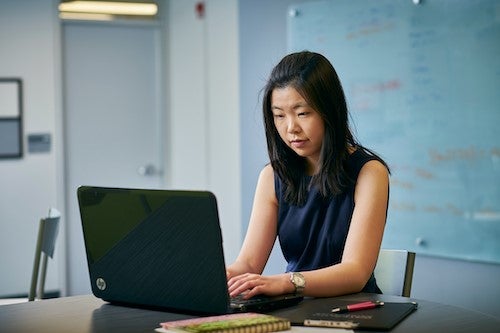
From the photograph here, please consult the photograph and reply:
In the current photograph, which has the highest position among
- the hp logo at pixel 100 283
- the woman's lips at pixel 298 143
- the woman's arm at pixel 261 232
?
the woman's lips at pixel 298 143

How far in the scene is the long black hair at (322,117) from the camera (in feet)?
7.05

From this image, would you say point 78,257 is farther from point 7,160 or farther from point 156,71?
point 156,71

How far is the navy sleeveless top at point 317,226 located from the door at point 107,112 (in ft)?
12.6

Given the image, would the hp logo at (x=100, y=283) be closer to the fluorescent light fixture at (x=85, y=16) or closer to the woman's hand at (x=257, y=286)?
the woman's hand at (x=257, y=286)

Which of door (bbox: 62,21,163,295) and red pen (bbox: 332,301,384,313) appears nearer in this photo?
red pen (bbox: 332,301,384,313)

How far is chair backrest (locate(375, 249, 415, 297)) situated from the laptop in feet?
1.81

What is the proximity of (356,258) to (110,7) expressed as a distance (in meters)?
4.49

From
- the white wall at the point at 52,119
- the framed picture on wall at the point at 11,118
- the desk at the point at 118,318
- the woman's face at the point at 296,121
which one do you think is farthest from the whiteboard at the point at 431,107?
the framed picture on wall at the point at 11,118

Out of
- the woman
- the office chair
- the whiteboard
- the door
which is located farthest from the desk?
the door

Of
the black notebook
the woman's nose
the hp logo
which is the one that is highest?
the woman's nose

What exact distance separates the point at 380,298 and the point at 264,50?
3385 mm

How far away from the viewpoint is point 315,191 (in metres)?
2.29

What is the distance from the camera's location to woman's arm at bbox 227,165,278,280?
2286 millimetres

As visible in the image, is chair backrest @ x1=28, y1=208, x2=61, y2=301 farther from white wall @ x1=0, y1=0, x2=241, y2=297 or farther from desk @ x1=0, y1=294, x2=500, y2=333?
white wall @ x1=0, y1=0, x2=241, y2=297
